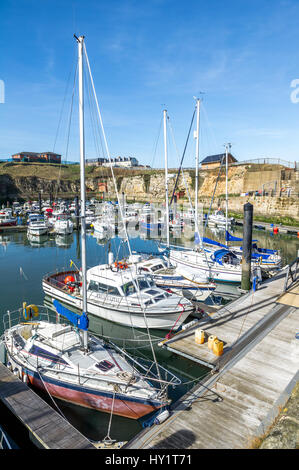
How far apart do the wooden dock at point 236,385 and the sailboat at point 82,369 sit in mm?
1319

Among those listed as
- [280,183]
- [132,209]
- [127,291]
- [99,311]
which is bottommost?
[99,311]

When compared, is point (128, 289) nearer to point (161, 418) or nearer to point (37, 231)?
point (161, 418)

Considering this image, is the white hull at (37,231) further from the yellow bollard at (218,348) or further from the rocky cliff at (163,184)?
the yellow bollard at (218,348)

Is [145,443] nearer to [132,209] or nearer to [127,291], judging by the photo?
[127,291]

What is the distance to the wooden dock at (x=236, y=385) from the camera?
7531 mm

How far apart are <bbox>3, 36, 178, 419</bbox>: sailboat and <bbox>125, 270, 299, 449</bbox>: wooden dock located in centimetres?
132

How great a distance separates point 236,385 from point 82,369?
553 centimetres

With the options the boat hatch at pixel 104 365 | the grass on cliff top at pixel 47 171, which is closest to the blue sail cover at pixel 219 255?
the boat hatch at pixel 104 365

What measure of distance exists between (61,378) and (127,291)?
22.5 ft

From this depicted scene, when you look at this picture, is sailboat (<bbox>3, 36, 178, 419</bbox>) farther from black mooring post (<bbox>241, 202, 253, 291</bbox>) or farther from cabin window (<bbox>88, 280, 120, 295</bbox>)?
black mooring post (<bbox>241, 202, 253, 291</bbox>)

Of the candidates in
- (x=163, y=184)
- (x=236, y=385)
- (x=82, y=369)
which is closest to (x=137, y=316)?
(x=82, y=369)

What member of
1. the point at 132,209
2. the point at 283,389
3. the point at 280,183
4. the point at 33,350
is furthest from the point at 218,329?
the point at 132,209

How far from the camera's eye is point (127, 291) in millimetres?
16547
